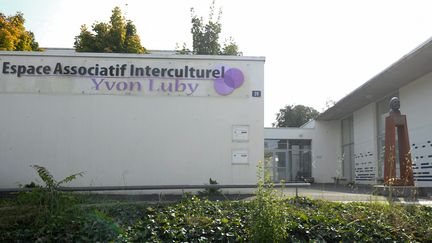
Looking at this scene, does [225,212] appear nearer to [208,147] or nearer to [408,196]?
[408,196]

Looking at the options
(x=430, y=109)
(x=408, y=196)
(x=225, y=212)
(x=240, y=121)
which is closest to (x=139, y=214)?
(x=225, y=212)

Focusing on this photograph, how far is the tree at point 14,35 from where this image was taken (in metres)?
19.7

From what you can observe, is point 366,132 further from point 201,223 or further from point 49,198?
point 49,198

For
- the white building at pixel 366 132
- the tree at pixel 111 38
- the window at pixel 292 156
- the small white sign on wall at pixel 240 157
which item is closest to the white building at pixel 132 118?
the small white sign on wall at pixel 240 157

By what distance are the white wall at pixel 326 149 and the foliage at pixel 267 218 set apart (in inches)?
1062

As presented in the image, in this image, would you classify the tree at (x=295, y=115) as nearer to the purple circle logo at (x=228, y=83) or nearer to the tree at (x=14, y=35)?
the tree at (x=14, y=35)

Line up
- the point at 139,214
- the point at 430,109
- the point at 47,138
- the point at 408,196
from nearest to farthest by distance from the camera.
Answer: the point at 139,214 → the point at 408,196 → the point at 47,138 → the point at 430,109

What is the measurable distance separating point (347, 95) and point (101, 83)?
1591cm

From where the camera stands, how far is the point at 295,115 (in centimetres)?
6381

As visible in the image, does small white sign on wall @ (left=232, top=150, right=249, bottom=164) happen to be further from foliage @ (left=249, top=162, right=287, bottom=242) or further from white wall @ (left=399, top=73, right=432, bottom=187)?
white wall @ (left=399, top=73, right=432, bottom=187)

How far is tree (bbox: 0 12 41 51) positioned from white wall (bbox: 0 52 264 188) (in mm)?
7730

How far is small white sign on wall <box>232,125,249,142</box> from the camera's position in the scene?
1255cm

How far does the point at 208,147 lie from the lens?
1259 centimetres

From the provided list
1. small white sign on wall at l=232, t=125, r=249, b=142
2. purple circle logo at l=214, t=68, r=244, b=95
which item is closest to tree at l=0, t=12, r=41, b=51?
purple circle logo at l=214, t=68, r=244, b=95
